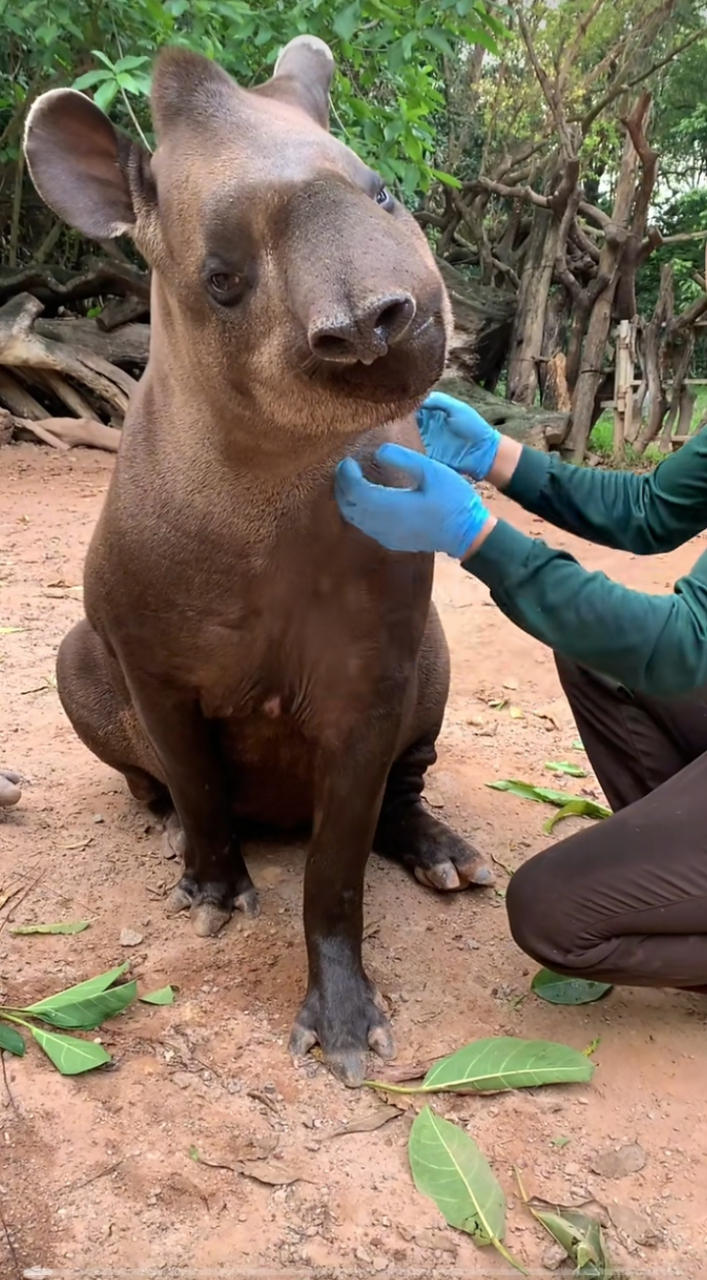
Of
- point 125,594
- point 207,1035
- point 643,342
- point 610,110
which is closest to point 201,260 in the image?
point 125,594

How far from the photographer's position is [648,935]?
2.44m

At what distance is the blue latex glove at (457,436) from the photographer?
283cm

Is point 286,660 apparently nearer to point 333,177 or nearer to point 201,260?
point 201,260

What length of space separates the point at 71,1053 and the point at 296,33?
5.46 metres

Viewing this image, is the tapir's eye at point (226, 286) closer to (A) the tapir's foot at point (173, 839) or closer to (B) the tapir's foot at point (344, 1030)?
(B) the tapir's foot at point (344, 1030)

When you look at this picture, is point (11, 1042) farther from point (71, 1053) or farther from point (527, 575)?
point (527, 575)

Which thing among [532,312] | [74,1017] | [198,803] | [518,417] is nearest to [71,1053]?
[74,1017]

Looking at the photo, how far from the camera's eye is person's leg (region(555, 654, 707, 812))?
9.23 ft

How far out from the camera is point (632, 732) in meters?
2.88

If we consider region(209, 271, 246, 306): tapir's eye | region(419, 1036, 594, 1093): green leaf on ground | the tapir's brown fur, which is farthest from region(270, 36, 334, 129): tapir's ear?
region(419, 1036, 594, 1093): green leaf on ground

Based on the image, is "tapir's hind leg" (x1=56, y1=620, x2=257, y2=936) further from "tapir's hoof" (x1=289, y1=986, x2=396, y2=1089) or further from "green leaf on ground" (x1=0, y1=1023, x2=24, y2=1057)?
"green leaf on ground" (x1=0, y1=1023, x2=24, y2=1057)

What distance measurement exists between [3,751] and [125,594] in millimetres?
1665

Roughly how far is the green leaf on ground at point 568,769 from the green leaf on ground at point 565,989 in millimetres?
1388

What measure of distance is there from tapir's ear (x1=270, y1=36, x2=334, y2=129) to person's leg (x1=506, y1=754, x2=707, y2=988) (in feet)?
5.56
